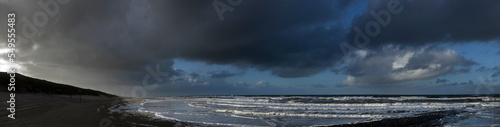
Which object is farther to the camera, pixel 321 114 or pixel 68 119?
pixel 321 114

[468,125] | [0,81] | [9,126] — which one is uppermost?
[0,81]

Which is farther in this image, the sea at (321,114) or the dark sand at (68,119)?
the sea at (321,114)

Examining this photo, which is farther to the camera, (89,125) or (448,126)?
(448,126)

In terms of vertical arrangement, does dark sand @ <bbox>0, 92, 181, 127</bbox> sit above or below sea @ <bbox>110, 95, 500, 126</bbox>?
above

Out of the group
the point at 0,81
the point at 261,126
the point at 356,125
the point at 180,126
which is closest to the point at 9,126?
the point at 180,126

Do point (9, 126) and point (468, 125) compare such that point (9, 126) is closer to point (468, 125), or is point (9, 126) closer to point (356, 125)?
point (356, 125)

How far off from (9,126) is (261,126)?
13.5 meters

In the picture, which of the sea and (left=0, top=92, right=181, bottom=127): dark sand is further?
the sea

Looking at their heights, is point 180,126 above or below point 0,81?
below

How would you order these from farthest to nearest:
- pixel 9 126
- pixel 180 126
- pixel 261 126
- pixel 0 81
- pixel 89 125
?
pixel 0 81
pixel 261 126
pixel 180 126
pixel 89 125
pixel 9 126

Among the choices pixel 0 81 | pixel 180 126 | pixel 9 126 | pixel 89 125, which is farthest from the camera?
pixel 0 81

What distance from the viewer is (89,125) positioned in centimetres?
1498

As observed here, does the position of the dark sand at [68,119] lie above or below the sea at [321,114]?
above

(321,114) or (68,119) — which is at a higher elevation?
(68,119)
